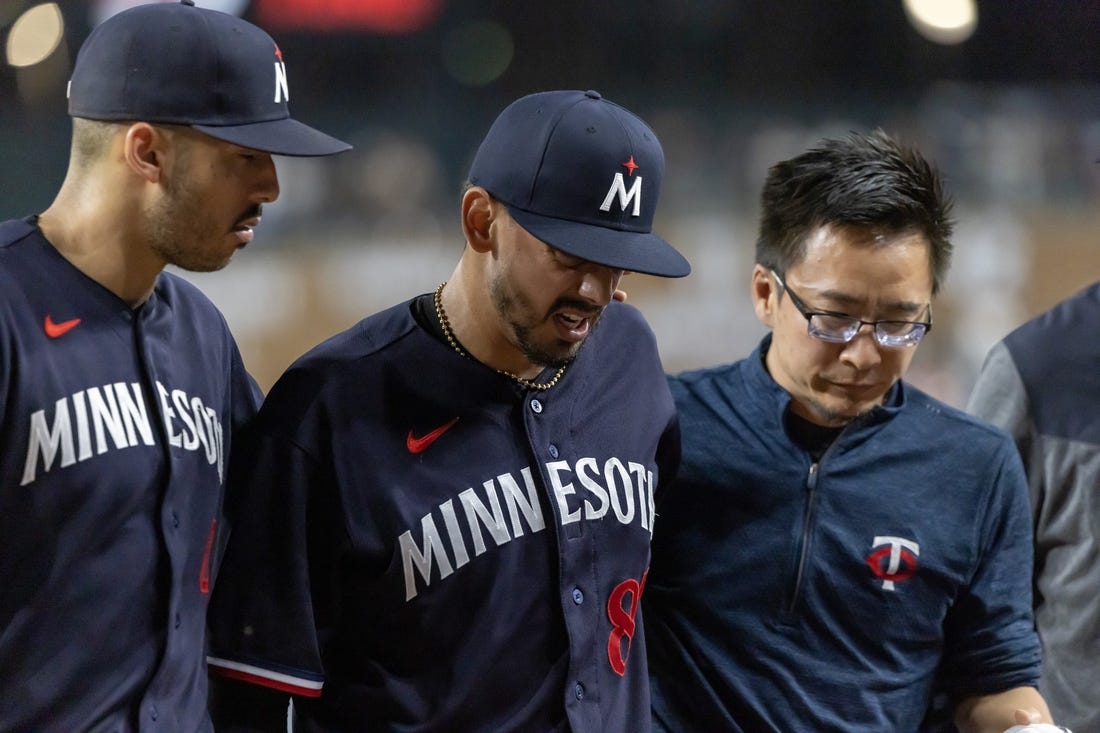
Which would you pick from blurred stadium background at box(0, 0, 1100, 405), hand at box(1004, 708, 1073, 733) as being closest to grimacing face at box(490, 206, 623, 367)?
hand at box(1004, 708, 1073, 733)

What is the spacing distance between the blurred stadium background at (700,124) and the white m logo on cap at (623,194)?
5760 millimetres

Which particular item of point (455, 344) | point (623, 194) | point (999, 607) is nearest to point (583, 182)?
point (623, 194)

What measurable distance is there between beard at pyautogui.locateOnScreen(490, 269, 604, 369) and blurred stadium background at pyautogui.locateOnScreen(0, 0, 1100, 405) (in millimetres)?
5682

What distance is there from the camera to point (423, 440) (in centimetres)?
199

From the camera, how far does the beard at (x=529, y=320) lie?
193 cm

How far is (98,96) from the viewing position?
1946mm

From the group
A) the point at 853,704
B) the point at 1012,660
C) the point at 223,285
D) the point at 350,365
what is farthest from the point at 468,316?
the point at 223,285

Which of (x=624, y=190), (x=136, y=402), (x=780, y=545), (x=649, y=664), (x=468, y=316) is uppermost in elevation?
(x=624, y=190)

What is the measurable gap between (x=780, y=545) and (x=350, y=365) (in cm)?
83

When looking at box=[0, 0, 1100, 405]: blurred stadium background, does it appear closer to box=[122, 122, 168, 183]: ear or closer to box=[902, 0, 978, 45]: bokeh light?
box=[902, 0, 978, 45]: bokeh light

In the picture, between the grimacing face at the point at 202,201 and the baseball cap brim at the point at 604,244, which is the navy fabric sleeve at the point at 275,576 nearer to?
the grimacing face at the point at 202,201

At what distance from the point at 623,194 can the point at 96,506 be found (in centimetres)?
88

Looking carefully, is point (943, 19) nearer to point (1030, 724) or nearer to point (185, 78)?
point (1030, 724)

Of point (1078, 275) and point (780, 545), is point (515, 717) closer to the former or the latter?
point (780, 545)
